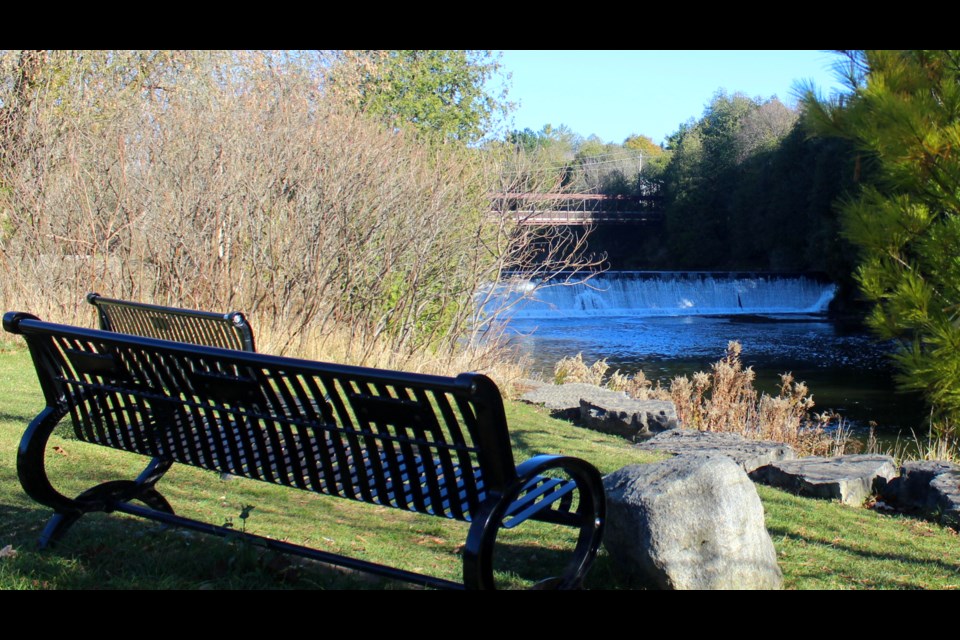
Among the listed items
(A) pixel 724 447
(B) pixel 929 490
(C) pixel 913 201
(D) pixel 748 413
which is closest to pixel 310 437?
(C) pixel 913 201

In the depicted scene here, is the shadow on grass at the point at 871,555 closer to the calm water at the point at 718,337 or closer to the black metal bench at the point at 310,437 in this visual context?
the black metal bench at the point at 310,437

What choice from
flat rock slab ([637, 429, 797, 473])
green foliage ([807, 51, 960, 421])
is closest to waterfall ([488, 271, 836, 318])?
flat rock slab ([637, 429, 797, 473])

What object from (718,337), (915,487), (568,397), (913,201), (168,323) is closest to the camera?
(168,323)

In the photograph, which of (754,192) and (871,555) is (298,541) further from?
(754,192)

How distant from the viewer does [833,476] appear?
672 centimetres

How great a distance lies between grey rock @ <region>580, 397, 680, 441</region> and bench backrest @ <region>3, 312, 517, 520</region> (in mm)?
6388

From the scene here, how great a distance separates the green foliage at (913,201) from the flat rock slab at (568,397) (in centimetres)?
475

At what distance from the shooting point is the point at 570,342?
25.5 m

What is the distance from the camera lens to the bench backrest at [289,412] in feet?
9.43

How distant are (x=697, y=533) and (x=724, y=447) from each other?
453cm

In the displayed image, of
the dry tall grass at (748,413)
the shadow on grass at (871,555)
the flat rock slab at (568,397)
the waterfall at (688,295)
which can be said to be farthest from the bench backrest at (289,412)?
the waterfall at (688,295)

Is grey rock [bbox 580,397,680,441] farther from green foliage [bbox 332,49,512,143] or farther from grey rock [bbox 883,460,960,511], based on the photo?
green foliage [bbox 332,49,512,143]
